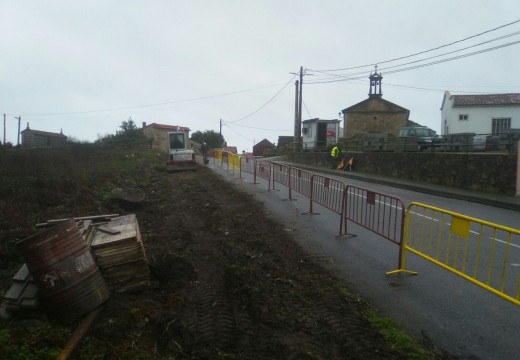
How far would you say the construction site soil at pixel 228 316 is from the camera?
3609 millimetres

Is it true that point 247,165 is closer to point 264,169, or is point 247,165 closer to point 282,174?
point 264,169

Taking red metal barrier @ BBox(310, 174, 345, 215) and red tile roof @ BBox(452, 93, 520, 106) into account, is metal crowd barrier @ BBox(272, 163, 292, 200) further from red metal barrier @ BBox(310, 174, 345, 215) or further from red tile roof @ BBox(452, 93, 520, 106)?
red tile roof @ BBox(452, 93, 520, 106)

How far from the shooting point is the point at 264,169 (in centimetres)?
1698

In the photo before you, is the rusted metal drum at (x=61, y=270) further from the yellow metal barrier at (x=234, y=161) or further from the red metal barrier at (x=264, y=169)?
the yellow metal barrier at (x=234, y=161)

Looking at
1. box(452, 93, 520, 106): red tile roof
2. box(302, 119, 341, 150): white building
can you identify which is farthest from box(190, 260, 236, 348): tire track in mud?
box(452, 93, 520, 106): red tile roof

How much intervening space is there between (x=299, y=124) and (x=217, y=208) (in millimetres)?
27200

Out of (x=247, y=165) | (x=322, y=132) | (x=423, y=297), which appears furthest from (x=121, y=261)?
(x=322, y=132)

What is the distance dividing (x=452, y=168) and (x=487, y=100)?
91.1ft

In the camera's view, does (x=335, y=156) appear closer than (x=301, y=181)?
No

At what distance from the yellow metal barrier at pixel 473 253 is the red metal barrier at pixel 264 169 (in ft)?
26.9

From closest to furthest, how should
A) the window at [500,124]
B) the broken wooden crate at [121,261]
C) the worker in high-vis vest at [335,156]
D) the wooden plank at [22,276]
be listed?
the wooden plank at [22,276] < the broken wooden crate at [121,261] < the worker in high-vis vest at [335,156] < the window at [500,124]

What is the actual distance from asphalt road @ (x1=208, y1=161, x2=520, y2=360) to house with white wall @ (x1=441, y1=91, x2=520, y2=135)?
37.2 metres

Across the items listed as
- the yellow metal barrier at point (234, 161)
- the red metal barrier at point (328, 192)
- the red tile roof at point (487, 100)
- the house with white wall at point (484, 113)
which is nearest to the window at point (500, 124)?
the house with white wall at point (484, 113)

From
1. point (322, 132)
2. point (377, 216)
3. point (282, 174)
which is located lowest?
point (377, 216)
